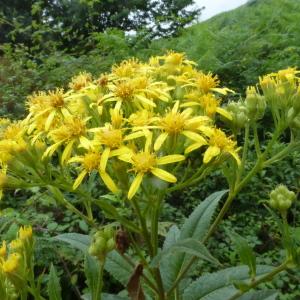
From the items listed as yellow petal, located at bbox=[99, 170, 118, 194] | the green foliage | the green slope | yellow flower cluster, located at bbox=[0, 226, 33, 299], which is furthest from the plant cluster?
the green foliage

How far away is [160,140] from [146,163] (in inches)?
3.2

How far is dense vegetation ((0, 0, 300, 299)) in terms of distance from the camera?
2.35 m

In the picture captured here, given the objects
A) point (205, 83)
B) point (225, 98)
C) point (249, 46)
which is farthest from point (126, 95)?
point (249, 46)

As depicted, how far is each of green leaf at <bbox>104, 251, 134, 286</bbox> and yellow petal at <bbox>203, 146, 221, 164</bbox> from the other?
1.76ft

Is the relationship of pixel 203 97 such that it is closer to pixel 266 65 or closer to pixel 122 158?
pixel 122 158

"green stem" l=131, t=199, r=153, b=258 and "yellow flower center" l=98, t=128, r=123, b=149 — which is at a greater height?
"yellow flower center" l=98, t=128, r=123, b=149

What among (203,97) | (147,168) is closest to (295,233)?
(203,97)

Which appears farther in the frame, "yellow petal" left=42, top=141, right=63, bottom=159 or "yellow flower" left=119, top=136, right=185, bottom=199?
"yellow petal" left=42, top=141, right=63, bottom=159

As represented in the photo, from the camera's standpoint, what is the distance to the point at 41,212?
8.79 ft

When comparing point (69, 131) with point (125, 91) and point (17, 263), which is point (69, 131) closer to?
point (125, 91)

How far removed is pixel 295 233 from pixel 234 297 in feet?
3.08

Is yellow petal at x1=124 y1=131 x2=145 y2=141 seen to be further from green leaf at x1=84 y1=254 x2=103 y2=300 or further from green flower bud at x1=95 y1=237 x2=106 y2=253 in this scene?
green leaf at x1=84 y1=254 x2=103 y2=300

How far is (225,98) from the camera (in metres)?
3.64

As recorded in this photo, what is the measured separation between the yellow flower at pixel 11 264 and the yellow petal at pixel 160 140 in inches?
19.1
